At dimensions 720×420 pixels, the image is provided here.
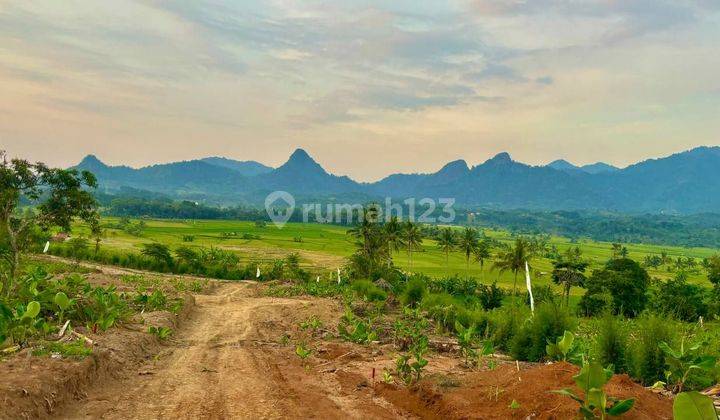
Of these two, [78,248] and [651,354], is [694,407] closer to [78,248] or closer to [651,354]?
[651,354]

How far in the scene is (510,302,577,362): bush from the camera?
14.4 m

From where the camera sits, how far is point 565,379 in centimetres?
763

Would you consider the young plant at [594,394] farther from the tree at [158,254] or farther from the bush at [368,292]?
the tree at [158,254]

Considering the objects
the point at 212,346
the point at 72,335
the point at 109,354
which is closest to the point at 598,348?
the point at 212,346

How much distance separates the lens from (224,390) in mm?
9414

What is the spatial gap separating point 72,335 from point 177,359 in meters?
2.38

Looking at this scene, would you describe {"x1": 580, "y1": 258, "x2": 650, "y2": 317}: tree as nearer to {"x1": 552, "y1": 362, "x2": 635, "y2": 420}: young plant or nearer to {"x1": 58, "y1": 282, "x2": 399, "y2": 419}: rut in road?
{"x1": 58, "y1": 282, "x2": 399, "y2": 419}: rut in road

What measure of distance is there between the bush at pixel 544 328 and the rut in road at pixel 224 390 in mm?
6908

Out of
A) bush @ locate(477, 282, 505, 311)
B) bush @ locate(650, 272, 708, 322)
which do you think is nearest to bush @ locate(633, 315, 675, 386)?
bush @ locate(477, 282, 505, 311)

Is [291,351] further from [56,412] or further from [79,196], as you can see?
[79,196]

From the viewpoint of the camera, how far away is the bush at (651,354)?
11602mm

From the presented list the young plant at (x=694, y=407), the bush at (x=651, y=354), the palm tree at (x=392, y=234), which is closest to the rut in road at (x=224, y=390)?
the young plant at (x=694, y=407)

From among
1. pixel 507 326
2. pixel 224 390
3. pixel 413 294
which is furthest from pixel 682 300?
pixel 224 390

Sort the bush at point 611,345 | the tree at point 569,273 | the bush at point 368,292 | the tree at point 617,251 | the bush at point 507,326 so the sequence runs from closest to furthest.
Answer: the bush at point 611,345 < the bush at point 507,326 < the bush at point 368,292 < the tree at point 569,273 < the tree at point 617,251
